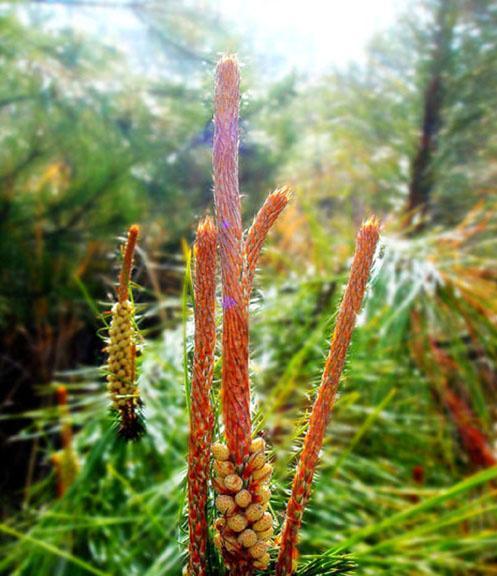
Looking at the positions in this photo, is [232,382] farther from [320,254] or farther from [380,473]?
[320,254]

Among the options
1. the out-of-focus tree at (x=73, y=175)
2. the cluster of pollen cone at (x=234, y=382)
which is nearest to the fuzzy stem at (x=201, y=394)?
the cluster of pollen cone at (x=234, y=382)

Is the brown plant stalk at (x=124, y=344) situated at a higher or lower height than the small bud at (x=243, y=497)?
higher

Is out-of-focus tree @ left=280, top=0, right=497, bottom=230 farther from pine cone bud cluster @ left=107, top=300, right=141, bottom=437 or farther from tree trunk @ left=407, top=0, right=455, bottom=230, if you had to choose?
pine cone bud cluster @ left=107, top=300, right=141, bottom=437

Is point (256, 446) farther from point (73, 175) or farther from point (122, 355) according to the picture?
point (73, 175)

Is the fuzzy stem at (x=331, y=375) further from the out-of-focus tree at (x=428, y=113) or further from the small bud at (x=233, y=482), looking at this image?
the out-of-focus tree at (x=428, y=113)

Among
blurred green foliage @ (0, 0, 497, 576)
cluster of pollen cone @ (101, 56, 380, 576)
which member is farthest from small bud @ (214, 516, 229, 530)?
blurred green foliage @ (0, 0, 497, 576)

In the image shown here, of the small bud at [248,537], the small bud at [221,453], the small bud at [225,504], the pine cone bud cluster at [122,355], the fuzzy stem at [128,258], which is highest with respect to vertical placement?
the fuzzy stem at [128,258]

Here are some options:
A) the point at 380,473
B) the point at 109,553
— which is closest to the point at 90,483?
the point at 109,553
